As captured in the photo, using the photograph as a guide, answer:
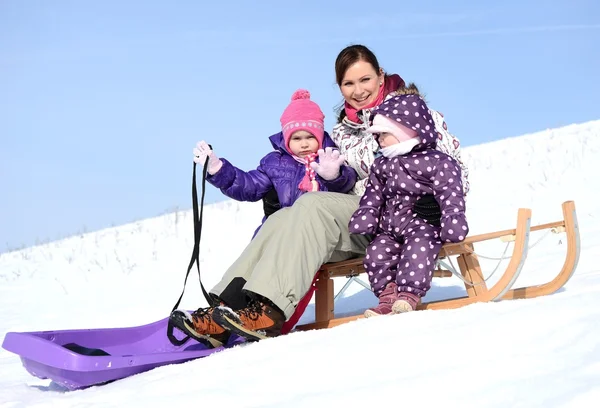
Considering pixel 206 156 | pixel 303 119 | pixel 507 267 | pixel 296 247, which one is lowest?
pixel 507 267

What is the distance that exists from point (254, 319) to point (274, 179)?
1114 mm

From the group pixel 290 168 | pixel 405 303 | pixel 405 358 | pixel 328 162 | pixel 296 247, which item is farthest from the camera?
pixel 290 168

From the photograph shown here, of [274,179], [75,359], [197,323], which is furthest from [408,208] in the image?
[75,359]

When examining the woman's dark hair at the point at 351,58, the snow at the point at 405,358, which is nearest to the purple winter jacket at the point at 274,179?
the woman's dark hair at the point at 351,58

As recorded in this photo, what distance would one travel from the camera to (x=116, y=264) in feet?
31.0

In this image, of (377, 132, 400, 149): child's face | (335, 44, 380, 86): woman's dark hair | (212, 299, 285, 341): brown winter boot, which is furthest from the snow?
(335, 44, 380, 86): woman's dark hair

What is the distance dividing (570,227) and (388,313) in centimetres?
110

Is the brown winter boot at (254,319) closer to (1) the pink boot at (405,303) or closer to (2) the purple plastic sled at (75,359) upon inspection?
(2) the purple plastic sled at (75,359)

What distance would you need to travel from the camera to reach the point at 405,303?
3.73m

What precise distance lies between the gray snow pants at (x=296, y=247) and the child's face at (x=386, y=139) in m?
0.39

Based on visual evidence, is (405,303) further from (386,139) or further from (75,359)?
(75,359)

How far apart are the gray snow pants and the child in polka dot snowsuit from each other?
0.41ft

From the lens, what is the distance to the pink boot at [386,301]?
383 cm

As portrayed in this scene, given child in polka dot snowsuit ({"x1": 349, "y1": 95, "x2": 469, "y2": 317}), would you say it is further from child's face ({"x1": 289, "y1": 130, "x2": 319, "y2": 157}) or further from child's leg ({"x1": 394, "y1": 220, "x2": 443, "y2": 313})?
child's face ({"x1": 289, "y1": 130, "x2": 319, "y2": 157})
